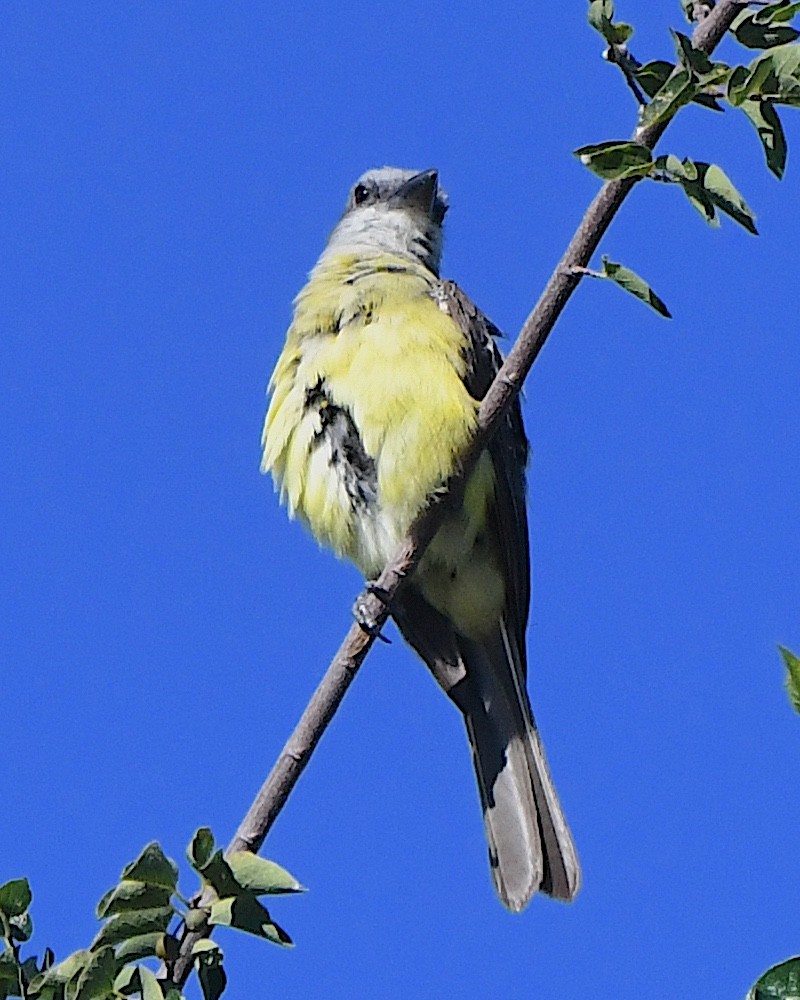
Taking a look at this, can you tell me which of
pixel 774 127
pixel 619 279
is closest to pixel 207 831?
pixel 619 279

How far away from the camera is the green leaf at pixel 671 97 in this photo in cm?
301

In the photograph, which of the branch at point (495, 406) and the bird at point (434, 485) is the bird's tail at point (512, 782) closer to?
the bird at point (434, 485)

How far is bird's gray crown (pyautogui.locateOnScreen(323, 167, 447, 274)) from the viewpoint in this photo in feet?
27.5

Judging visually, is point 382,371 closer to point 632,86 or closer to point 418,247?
point 418,247

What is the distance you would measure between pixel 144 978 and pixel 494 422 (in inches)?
90.3

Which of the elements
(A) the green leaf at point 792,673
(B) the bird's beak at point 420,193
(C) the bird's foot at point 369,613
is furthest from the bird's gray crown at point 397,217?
(A) the green leaf at point 792,673

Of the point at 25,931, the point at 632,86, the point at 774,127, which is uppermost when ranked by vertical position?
the point at 632,86

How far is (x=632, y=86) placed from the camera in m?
3.25

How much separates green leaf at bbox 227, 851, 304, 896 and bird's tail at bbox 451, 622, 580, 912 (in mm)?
3690

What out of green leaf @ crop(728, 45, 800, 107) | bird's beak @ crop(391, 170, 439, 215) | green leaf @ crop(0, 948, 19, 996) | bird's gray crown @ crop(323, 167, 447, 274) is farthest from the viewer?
bird's beak @ crop(391, 170, 439, 215)

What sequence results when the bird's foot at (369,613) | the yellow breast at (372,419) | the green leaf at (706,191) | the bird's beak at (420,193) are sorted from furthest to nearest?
the bird's beak at (420,193) → the yellow breast at (372,419) → the bird's foot at (369,613) → the green leaf at (706,191)

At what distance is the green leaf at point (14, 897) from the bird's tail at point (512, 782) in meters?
3.76

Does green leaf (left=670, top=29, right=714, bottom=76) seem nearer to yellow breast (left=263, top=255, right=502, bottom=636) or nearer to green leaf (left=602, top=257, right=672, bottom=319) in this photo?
green leaf (left=602, top=257, right=672, bottom=319)

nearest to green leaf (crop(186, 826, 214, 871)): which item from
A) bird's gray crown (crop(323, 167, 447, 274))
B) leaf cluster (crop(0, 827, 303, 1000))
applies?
leaf cluster (crop(0, 827, 303, 1000))
